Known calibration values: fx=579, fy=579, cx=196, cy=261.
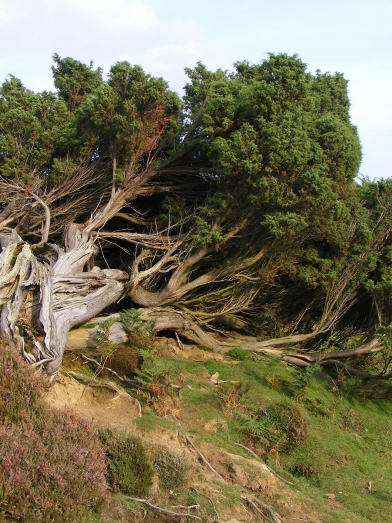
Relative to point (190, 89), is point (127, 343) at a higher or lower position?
lower

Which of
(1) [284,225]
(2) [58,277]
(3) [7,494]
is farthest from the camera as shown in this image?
(1) [284,225]

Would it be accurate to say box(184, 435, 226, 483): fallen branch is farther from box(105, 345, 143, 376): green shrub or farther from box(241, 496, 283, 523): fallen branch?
box(105, 345, 143, 376): green shrub

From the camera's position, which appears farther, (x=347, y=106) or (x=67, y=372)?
(x=347, y=106)

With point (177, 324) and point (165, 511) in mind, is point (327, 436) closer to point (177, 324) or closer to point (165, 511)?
point (177, 324)

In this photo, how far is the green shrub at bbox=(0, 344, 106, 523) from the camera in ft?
17.8

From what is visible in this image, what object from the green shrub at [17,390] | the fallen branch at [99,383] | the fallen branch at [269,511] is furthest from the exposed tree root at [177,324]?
the fallen branch at [269,511]

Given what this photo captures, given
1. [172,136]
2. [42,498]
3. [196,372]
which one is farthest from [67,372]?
[172,136]

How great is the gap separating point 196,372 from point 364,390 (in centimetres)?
486

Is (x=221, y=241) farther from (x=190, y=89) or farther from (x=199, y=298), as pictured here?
(x=190, y=89)

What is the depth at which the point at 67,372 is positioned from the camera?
10.4 meters

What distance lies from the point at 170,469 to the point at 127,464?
84 cm

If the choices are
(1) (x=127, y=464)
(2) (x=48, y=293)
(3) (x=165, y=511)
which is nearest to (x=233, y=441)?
(1) (x=127, y=464)

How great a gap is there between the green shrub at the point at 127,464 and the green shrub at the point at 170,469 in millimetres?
338

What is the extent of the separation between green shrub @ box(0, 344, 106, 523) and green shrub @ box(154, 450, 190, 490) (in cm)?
113
